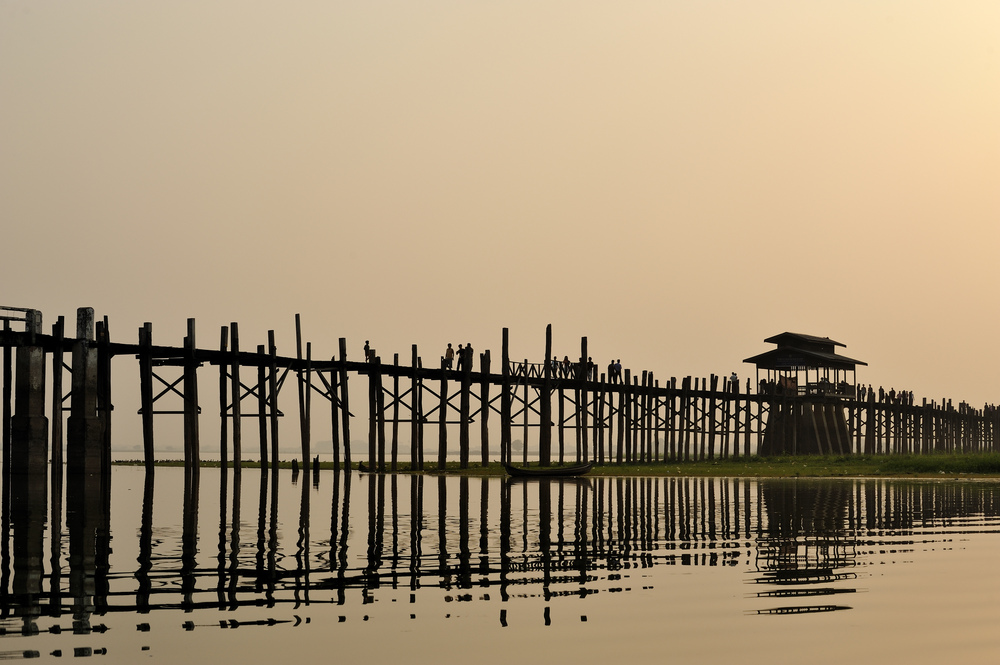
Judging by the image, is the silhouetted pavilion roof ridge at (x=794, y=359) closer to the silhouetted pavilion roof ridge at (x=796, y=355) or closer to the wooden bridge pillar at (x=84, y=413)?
the silhouetted pavilion roof ridge at (x=796, y=355)

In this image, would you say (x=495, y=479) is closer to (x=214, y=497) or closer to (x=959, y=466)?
(x=214, y=497)

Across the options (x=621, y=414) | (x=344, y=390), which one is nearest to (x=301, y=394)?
(x=344, y=390)

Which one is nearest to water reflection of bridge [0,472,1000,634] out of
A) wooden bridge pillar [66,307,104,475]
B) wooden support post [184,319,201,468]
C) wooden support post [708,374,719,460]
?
wooden bridge pillar [66,307,104,475]

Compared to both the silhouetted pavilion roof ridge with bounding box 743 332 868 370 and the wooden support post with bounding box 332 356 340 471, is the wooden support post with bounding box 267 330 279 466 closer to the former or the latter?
the wooden support post with bounding box 332 356 340 471

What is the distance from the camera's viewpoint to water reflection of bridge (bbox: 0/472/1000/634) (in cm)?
1251

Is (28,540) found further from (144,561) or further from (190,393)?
(190,393)

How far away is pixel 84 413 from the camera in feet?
100.0

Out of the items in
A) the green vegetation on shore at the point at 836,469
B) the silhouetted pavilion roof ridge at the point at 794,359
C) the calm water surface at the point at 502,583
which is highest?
the silhouetted pavilion roof ridge at the point at 794,359

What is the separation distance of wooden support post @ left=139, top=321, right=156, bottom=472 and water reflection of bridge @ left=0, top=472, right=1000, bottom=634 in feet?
10.2

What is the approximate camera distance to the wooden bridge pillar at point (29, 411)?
92.9 ft

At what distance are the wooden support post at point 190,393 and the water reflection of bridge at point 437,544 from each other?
153 inches

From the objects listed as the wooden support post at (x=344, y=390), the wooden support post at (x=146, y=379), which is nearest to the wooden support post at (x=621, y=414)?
the wooden support post at (x=344, y=390)

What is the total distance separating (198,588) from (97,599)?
112 cm

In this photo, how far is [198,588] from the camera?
12.6 m
